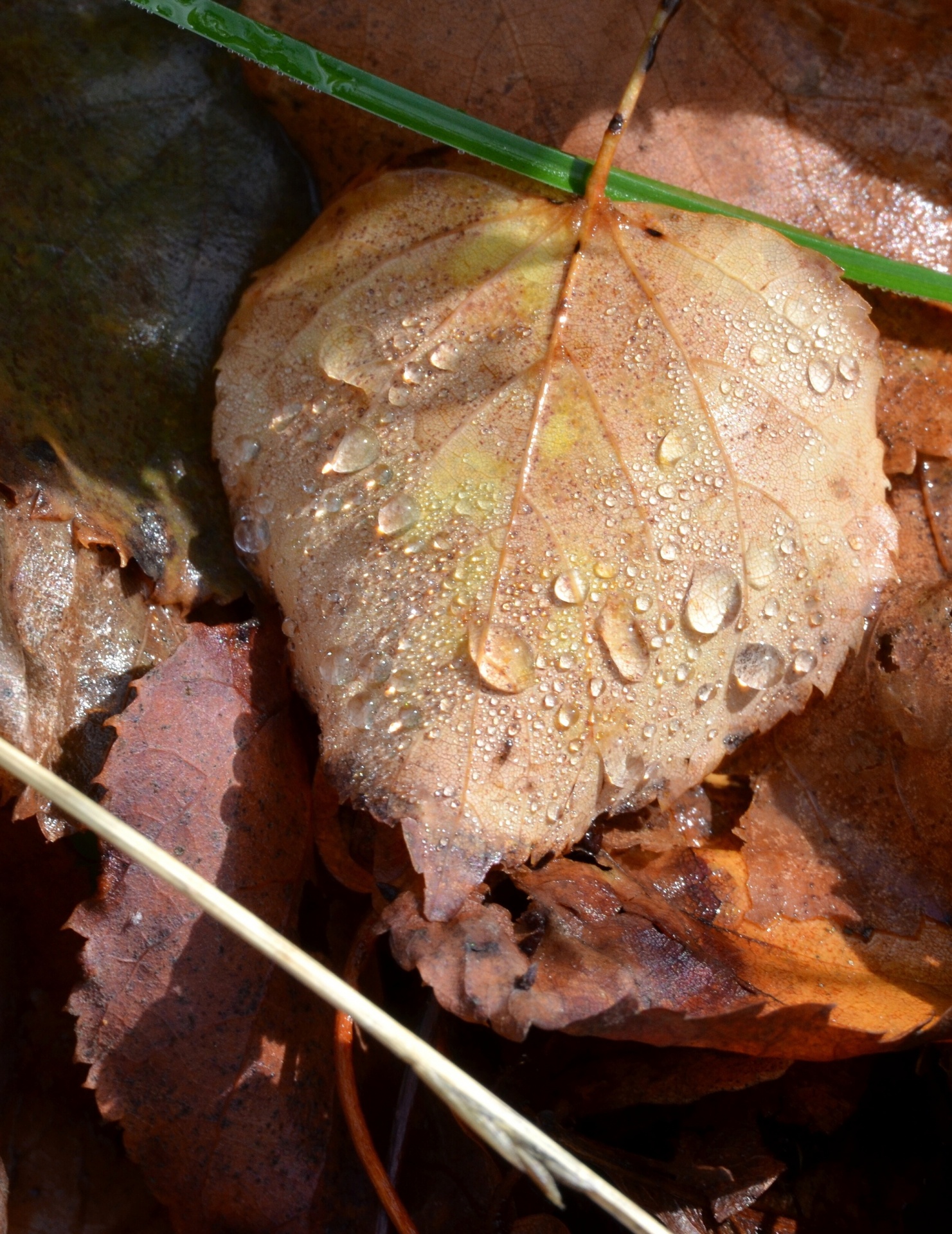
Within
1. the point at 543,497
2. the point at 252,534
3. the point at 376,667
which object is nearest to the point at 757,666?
the point at 543,497

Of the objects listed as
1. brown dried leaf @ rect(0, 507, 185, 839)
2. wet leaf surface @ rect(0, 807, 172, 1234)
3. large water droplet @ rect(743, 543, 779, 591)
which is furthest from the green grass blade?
wet leaf surface @ rect(0, 807, 172, 1234)

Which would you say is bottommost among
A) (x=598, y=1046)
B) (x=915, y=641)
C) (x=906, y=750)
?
(x=598, y=1046)

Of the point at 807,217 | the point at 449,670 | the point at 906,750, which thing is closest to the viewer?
the point at 449,670

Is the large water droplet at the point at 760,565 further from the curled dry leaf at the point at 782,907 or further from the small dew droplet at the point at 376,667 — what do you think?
the small dew droplet at the point at 376,667

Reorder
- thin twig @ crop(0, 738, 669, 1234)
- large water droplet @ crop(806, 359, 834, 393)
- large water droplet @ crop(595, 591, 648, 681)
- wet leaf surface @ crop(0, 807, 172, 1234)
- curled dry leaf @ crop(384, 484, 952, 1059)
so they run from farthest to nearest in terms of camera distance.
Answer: wet leaf surface @ crop(0, 807, 172, 1234) → large water droplet @ crop(806, 359, 834, 393) → large water droplet @ crop(595, 591, 648, 681) → curled dry leaf @ crop(384, 484, 952, 1059) → thin twig @ crop(0, 738, 669, 1234)

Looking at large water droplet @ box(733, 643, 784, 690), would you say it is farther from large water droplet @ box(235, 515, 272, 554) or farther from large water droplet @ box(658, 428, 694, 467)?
large water droplet @ box(235, 515, 272, 554)

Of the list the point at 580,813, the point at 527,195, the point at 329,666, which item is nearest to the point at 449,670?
the point at 329,666

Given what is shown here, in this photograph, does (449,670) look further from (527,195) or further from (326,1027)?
(527,195)

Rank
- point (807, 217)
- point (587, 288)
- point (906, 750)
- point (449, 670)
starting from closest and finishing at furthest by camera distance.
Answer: point (449, 670)
point (587, 288)
point (906, 750)
point (807, 217)
